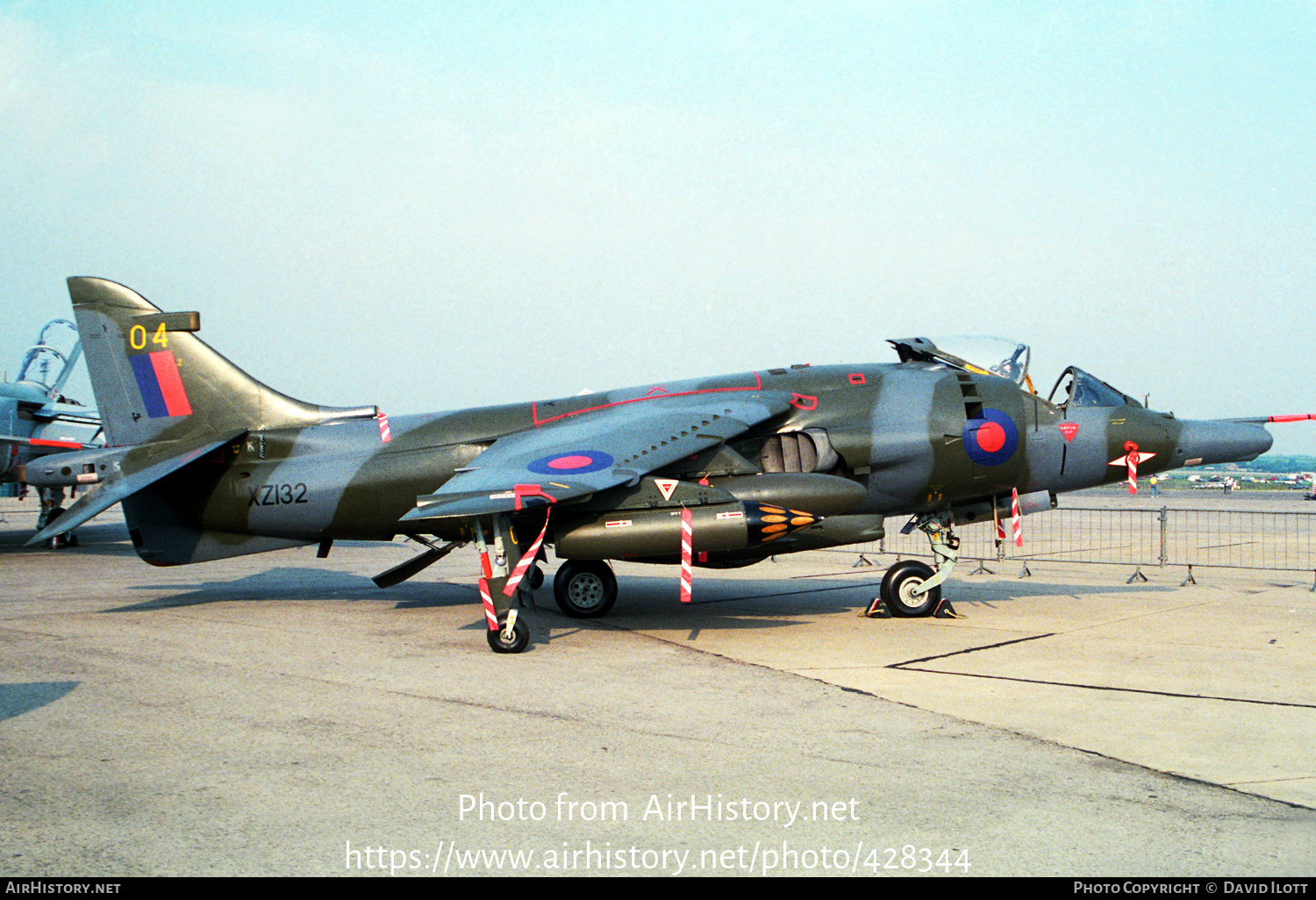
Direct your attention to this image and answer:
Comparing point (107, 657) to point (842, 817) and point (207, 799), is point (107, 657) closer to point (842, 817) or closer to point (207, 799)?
point (207, 799)

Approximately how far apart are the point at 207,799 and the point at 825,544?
7.56 m

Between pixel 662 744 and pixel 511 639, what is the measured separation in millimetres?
Answer: 3330

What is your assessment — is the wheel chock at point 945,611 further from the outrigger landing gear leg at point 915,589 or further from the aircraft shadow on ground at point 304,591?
the aircraft shadow on ground at point 304,591

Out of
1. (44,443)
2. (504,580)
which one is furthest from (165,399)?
(44,443)

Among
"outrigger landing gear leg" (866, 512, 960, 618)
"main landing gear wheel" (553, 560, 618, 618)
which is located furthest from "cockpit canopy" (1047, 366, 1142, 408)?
"main landing gear wheel" (553, 560, 618, 618)

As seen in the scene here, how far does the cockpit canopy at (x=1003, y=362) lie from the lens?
1166 cm

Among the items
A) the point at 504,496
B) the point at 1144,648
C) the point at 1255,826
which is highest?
the point at 504,496

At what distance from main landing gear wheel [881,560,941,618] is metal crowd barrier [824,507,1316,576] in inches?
175

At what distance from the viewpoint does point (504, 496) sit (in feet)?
27.4

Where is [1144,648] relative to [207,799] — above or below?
below

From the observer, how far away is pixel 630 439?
984 centimetres

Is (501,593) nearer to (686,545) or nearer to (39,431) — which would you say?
(686,545)
